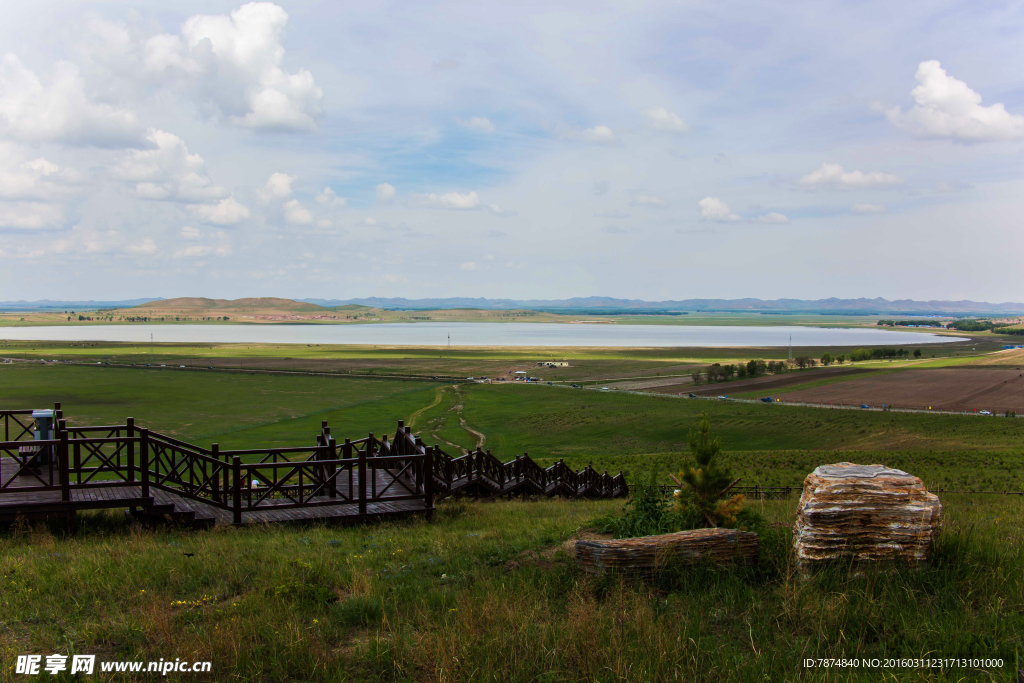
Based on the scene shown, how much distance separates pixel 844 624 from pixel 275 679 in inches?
210

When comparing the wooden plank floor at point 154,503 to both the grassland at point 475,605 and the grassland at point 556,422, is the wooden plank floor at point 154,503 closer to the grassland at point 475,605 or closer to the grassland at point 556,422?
the grassland at point 475,605

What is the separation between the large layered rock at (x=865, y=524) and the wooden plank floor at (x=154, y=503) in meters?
8.49

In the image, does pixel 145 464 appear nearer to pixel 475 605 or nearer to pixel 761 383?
pixel 475 605

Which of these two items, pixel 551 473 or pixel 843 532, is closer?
pixel 843 532

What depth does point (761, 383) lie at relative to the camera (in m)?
95.7

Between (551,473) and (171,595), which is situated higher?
(171,595)

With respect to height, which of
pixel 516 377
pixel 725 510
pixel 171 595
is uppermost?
pixel 725 510

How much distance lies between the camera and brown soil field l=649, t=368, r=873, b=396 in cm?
8819

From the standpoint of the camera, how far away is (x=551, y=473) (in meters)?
21.7

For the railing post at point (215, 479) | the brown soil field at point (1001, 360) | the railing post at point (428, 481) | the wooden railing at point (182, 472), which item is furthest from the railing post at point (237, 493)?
the brown soil field at point (1001, 360)

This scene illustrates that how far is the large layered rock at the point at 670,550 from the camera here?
23.0 feet

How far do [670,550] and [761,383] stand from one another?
96.6m

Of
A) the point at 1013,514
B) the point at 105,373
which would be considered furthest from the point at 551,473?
the point at 105,373

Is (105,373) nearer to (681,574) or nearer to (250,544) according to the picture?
(250,544)
